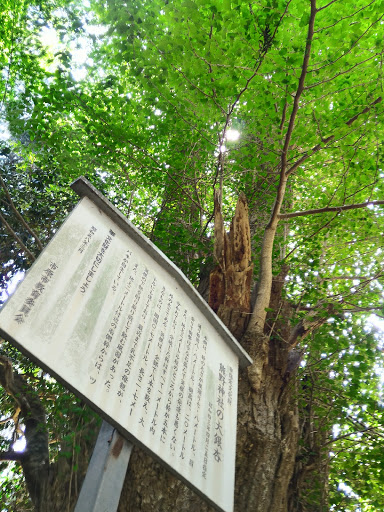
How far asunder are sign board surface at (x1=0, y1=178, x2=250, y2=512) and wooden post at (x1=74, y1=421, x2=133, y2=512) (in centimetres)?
12

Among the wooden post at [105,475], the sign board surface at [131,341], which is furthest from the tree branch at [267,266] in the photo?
the wooden post at [105,475]

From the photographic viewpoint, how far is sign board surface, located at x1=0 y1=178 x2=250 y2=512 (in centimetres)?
182

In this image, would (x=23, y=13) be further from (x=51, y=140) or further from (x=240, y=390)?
(x=240, y=390)

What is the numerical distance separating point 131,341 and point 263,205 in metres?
5.46

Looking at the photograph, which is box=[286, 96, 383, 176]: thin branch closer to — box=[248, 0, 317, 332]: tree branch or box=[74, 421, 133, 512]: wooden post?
box=[248, 0, 317, 332]: tree branch

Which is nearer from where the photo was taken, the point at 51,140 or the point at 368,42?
the point at 368,42

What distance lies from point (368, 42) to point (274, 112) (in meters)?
1.76

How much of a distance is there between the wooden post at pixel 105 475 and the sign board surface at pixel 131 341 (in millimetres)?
120

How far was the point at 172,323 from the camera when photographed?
269 cm

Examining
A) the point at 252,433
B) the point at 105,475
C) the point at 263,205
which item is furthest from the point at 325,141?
the point at 105,475

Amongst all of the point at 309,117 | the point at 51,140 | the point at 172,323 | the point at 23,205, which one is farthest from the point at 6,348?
the point at 309,117

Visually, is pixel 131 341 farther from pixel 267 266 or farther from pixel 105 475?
pixel 267 266

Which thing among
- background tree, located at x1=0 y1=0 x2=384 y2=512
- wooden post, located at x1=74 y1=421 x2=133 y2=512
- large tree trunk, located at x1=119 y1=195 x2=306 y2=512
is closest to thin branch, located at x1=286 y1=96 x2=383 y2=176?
background tree, located at x1=0 y1=0 x2=384 y2=512

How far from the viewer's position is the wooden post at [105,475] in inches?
70.2
